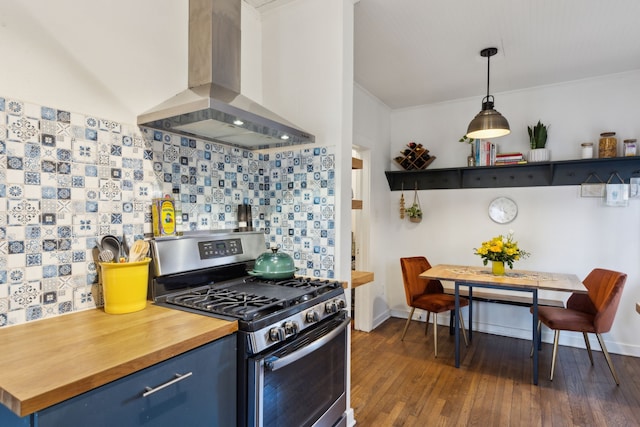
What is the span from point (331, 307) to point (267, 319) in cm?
44

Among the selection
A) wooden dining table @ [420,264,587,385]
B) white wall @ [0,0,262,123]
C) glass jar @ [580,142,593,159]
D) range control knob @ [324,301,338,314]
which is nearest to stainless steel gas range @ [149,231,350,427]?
range control knob @ [324,301,338,314]

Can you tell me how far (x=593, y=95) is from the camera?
11.1 feet

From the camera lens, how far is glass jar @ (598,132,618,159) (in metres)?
3.20

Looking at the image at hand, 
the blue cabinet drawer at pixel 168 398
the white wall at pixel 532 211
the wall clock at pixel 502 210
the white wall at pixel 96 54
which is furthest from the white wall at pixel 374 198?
the blue cabinet drawer at pixel 168 398

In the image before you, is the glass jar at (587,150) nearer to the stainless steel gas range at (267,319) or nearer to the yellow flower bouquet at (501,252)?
the yellow flower bouquet at (501,252)

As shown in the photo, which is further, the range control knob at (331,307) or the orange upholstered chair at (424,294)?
the orange upholstered chair at (424,294)

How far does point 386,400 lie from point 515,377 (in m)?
1.14

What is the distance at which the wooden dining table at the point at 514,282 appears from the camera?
2652 mm

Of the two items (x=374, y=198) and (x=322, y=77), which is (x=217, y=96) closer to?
(x=322, y=77)

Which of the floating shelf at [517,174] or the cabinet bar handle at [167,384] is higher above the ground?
the floating shelf at [517,174]

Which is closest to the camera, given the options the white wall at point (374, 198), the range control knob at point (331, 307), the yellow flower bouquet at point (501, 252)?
the range control knob at point (331, 307)

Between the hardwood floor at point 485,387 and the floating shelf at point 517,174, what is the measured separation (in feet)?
5.42

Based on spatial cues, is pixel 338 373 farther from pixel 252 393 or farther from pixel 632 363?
pixel 632 363

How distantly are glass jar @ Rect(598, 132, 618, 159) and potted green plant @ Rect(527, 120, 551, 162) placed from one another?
0.42m
